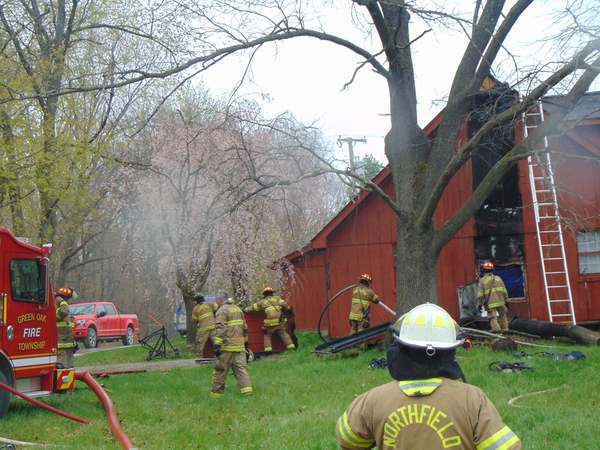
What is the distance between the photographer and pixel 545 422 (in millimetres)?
8305

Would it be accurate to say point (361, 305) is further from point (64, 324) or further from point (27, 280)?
point (27, 280)

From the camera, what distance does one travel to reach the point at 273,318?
1906cm

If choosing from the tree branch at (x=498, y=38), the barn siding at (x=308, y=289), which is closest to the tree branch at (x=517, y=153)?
the tree branch at (x=498, y=38)

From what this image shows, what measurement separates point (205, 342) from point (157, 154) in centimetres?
868

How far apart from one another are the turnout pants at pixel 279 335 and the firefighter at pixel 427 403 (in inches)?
629

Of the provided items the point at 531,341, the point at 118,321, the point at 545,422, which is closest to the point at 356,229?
the point at 531,341

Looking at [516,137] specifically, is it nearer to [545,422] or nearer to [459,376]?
[545,422]

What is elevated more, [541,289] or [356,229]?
[356,229]

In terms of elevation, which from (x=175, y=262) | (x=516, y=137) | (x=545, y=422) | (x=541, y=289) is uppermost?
(x=516, y=137)

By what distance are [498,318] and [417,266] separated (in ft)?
11.8

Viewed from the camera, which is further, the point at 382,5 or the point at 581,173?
the point at 581,173

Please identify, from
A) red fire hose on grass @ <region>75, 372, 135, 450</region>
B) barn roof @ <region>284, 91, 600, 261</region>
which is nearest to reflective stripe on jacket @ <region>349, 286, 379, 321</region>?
barn roof @ <region>284, 91, 600, 261</region>

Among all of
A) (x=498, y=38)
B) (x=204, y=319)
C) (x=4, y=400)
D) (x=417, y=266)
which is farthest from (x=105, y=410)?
(x=498, y=38)

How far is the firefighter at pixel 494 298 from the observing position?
16453mm
